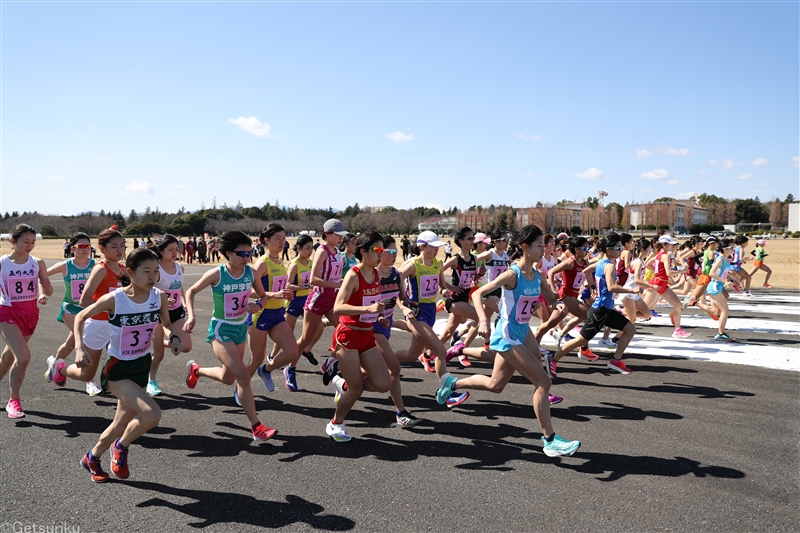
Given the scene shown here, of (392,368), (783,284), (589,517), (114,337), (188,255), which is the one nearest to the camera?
(589,517)

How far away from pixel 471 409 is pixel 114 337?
3902 mm

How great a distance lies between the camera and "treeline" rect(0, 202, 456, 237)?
94.8 m

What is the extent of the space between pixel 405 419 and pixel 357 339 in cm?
112

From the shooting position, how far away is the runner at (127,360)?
445 centimetres

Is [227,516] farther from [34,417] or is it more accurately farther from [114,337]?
[34,417]

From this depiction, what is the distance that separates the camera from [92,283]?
609 centimetres

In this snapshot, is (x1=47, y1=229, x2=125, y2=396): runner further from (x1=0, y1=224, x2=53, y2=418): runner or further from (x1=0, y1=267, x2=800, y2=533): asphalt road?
(x1=0, y1=267, x2=800, y2=533): asphalt road

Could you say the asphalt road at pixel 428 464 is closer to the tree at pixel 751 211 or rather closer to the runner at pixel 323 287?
the runner at pixel 323 287

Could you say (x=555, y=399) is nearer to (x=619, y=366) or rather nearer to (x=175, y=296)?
(x=619, y=366)

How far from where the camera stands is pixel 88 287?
6.08 m

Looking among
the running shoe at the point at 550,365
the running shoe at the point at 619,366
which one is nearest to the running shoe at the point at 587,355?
the running shoe at the point at 619,366

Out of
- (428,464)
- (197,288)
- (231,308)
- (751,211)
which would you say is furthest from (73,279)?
(751,211)

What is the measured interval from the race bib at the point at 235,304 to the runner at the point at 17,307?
8.21ft

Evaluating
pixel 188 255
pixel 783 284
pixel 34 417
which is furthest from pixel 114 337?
pixel 188 255
